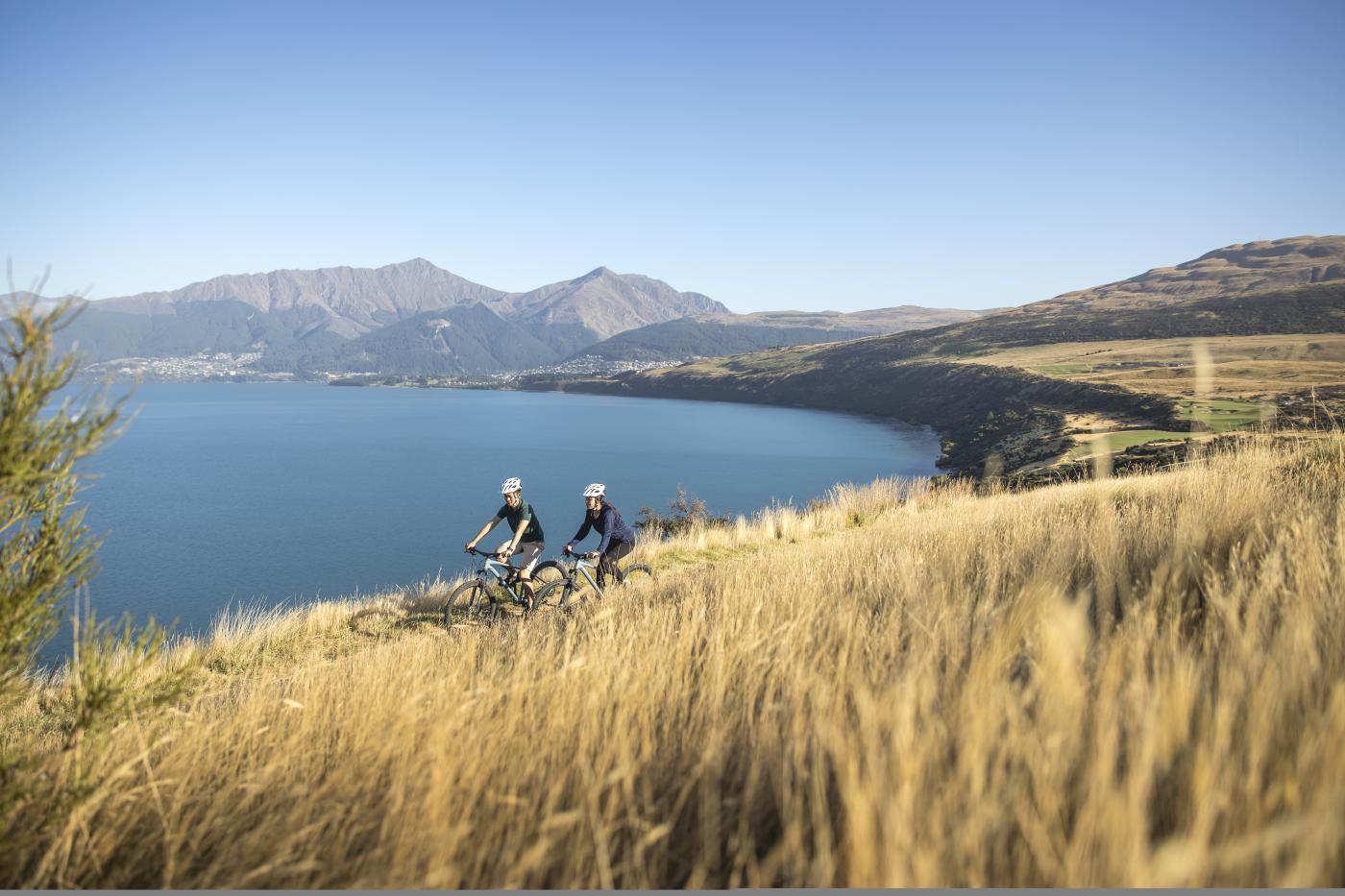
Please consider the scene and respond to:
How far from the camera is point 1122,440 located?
4075 centimetres

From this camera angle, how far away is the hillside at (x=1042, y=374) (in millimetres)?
53938

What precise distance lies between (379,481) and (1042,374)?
78.4m

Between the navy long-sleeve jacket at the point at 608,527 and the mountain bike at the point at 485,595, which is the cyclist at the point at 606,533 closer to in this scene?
the navy long-sleeve jacket at the point at 608,527

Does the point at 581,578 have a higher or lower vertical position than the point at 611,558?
lower

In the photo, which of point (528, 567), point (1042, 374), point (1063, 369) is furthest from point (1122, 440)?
point (1063, 369)

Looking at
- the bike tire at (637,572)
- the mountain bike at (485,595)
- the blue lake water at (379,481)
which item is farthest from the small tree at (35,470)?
the bike tire at (637,572)

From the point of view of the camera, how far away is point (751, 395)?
156250 millimetres

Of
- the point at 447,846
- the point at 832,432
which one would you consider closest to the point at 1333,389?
the point at 832,432

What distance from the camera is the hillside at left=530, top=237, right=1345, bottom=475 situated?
177ft

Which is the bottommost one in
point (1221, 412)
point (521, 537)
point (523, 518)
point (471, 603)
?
point (1221, 412)

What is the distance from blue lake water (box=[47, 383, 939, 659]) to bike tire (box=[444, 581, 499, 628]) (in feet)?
10.3

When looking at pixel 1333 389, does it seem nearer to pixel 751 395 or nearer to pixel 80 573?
pixel 80 573

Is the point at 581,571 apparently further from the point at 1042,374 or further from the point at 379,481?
the point at 1042,374

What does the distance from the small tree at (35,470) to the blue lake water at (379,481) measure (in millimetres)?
1026
